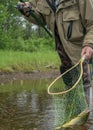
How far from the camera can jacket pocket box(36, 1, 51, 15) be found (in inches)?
233

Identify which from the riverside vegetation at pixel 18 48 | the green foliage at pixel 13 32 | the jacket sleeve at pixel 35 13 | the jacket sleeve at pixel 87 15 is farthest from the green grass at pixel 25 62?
the jacket sleeve at pixel 87 15

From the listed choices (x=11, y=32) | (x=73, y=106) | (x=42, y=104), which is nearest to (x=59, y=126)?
(x=73, y=106)

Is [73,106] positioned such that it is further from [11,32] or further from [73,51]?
[11,32]

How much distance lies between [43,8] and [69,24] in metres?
0.49

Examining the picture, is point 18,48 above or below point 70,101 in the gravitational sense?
below

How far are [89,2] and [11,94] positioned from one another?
19.6 feet

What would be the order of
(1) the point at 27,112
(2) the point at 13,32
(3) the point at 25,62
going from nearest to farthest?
1. (1) the point at 27,112
2. (3) the point at 25,62
3. (2) the point at 13,32

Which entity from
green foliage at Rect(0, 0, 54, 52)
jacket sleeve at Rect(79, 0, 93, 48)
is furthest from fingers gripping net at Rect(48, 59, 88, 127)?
green foliage at Rect(0, 0, 54, 52)

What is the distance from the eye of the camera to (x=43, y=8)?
599cm

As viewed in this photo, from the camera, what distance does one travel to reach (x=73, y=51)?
5.78 metres

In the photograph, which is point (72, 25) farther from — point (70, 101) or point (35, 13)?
point (70, 101)

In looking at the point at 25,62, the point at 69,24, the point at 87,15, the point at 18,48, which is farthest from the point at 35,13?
the point at 18,48

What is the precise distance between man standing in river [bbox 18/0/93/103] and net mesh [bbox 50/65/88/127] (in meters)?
0.16

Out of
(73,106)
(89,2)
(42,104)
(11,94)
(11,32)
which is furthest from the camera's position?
(11,32)
